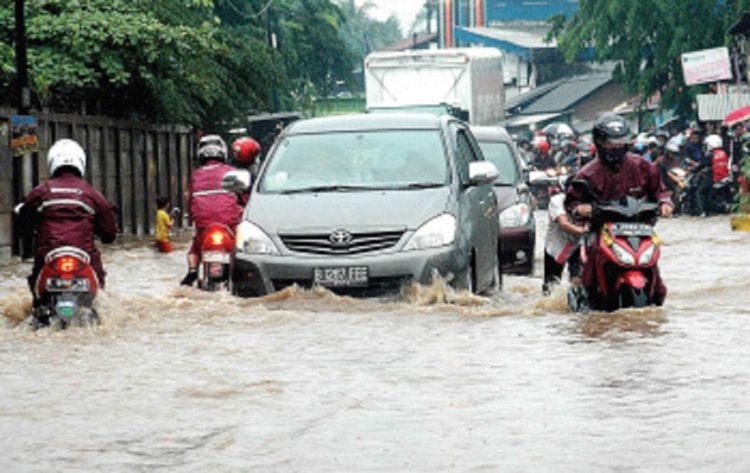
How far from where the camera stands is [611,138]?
12836mm

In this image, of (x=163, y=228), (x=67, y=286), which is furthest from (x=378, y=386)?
(x=163, y=228)

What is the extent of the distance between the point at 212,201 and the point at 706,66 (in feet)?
93.6

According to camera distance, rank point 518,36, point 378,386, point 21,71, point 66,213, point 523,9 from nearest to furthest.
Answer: point 378,386 → point 66,213 → point 21,71 → point 518,36 → point 523,9

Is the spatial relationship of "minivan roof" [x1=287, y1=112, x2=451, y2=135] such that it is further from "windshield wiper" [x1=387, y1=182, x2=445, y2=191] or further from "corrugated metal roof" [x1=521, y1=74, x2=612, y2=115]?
"corrugated metal roof" [x1=521, y1=74, x2=612, y2=115]

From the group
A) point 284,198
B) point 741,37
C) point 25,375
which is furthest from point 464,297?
point 741,37

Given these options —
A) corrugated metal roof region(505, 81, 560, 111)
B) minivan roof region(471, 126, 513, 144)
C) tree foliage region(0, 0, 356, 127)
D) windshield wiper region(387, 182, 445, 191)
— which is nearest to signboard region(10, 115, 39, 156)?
tree foliage region(0, 0, 356, 127)

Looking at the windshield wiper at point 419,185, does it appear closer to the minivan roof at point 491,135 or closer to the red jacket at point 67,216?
the red jacket at point 67,216

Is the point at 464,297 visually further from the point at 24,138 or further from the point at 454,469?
the point at 24,138

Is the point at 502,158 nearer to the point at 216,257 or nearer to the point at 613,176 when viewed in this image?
the point at 216,257

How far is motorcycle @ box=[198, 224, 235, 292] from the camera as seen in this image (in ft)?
50.2

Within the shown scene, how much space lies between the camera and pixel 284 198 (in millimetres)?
14438

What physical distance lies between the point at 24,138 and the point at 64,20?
17.6ft

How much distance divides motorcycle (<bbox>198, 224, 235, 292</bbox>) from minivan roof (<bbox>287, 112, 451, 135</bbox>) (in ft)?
3.24

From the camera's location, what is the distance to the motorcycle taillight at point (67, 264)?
12.6m
